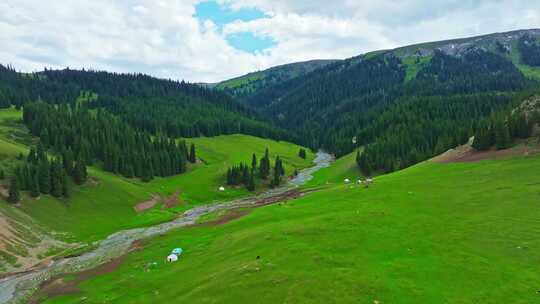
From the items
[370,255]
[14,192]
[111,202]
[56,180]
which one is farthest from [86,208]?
[370,255]

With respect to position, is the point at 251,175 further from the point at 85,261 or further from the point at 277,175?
the point at 85,261

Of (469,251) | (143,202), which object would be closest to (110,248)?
(143,202)

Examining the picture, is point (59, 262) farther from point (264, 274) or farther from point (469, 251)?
point (469, 251)

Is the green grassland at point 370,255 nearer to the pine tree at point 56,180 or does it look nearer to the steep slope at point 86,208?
the steep slope at point 86,208

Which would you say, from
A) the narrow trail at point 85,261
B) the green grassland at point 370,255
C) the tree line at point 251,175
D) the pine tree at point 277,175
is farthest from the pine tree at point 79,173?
the pine tree at point 277,175

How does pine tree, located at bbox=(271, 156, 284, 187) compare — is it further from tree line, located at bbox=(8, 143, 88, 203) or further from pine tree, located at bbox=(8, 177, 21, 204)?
pine tree, located at bbox=(8, 177, 21, 204)
